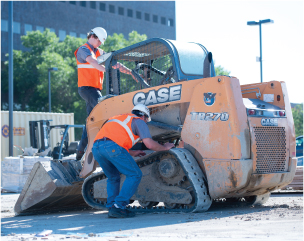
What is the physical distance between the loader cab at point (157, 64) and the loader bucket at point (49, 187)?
156 cm

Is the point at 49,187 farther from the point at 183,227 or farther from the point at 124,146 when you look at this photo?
the point at 183,227

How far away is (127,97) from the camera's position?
7016mm

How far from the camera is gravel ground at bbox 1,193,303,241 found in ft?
14.7

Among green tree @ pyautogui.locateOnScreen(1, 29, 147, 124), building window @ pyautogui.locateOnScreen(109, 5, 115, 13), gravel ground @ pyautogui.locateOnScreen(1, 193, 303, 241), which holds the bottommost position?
gravel ground @ pyautogui.locateOnScreen(1, 193, 303, 241)

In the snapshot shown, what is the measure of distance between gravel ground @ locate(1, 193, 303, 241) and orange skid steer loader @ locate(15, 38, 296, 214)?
0.39m

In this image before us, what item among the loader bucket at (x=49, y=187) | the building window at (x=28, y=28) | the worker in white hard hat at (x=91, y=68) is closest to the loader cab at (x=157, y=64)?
the worker in white hard hat at (x=91, y=68)

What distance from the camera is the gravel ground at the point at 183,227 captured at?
4.49 m

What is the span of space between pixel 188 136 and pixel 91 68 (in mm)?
2185

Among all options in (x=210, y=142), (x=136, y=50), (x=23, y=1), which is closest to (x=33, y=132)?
(x=136, y=50)

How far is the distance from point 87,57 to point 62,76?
955 inches

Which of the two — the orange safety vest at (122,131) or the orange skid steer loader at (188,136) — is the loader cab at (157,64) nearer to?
the orange skid steer loader at (188,136)

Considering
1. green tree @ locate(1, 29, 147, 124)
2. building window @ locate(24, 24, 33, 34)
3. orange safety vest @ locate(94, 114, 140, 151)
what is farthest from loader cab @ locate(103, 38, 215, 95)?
building window @ locate(24, 24, 33, 34)

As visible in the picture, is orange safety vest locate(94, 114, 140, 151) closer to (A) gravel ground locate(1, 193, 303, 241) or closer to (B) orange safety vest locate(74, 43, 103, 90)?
(A) gravel ground locate(1, 193, 303, 241)

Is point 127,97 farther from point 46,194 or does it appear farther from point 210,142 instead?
point 46,194
